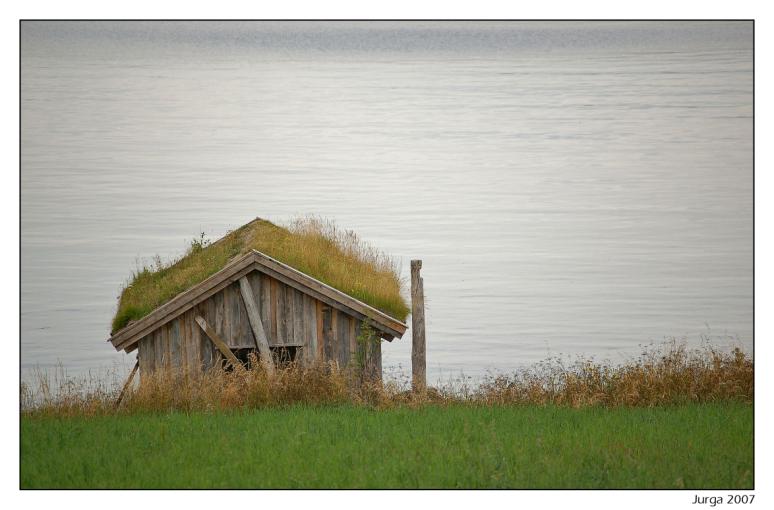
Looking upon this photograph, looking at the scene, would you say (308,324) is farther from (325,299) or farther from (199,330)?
(199,330)

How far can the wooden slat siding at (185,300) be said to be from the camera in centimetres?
1862

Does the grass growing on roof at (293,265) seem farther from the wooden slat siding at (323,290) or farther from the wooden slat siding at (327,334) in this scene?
the wooden slat siding at (323,290)

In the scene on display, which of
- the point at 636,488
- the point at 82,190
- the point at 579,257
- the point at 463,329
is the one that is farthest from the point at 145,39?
the point at 636,488

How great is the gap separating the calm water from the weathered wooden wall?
4.24 metres

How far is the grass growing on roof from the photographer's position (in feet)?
66.0

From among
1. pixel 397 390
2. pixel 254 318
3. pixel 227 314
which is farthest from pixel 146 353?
pixel 397 390

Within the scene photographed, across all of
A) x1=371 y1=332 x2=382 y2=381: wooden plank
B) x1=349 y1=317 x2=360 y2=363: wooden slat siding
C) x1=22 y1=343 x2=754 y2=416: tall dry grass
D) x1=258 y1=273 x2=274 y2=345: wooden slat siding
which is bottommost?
x1=22 y1=343 x2=754 y2=416: tall dry grass

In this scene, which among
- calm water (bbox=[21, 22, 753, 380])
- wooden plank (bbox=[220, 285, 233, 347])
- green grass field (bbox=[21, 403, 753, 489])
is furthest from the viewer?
calm water (bbox=[21, 22, 753, 380])

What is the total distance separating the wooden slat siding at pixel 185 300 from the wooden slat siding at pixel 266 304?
0.49 m

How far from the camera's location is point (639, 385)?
61.7ft

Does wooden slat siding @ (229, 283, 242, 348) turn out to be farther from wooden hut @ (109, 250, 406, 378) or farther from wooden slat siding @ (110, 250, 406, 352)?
wooden slat siding @ (110, 250, 406, 352)

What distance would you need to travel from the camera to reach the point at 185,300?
18.7m

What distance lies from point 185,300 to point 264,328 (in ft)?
4.75

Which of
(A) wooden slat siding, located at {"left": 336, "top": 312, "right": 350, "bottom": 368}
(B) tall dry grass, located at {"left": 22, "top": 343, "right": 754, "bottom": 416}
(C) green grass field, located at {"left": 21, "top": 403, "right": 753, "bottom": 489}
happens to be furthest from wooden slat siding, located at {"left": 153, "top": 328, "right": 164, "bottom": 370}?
(A) wooden slat siding, located at {"left": 336, "top": 312, "right": 350, "bottom": 368}
